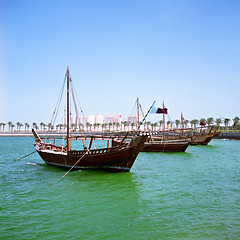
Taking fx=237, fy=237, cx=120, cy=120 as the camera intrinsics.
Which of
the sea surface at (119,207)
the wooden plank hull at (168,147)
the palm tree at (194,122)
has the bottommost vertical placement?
the sea surface at (119,207)

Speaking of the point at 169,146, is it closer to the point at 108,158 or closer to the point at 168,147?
the point at 168,147

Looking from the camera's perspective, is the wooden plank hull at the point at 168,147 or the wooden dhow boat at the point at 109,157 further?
the wooden plank hull at the point at 168,147

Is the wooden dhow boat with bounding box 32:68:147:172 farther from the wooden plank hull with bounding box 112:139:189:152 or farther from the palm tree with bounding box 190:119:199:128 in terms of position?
the palm tree with bounding box 190:119:199:128

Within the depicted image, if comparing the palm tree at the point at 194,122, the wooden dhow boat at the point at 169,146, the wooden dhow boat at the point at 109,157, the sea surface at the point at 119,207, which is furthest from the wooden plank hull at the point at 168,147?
the palm tree at the point at 194,122

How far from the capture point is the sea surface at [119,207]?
26.5ft

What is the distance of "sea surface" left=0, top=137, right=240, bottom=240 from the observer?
26.5 ft

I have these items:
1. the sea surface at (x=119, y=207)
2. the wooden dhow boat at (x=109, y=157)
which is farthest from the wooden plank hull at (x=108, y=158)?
the sea surface at (x=119, y=207)

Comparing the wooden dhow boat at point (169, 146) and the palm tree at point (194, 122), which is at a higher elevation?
the palm tree at point (194, 122)

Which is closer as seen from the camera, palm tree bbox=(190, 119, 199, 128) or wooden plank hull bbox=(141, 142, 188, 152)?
wooden plank hull bbox=(141, 142, 188, 152)

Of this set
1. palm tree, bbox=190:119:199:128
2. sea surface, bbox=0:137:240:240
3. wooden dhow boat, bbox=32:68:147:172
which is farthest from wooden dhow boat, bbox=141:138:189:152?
palm tree, bbox=190:119:199:128

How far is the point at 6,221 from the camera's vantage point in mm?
9008

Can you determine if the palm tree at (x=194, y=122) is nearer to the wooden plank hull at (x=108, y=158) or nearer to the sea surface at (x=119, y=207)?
the wooden plank hull at (x=108, y=158)

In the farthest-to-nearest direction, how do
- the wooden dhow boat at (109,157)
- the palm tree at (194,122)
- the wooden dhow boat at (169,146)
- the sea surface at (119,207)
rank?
the palm tree at (194,122) < the wooden dhow boat at (169,146) < the wooden dhow boat at (109,157) < the sea surface at (119,207)

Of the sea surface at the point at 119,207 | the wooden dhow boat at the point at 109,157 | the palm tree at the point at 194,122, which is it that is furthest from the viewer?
the palm tree at the point at 194,122
